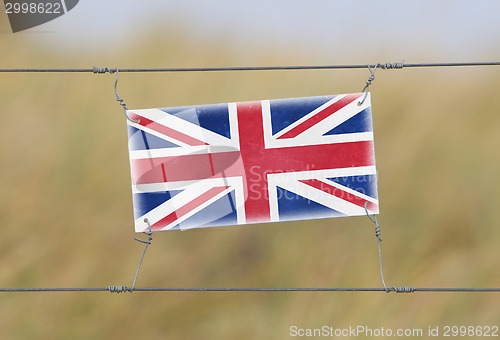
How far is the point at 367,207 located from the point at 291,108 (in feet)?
3.07

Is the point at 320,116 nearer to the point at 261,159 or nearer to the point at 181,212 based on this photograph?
the point at 261,159

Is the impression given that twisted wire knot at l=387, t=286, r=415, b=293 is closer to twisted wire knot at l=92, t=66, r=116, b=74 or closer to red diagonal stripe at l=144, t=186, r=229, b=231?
red diagonal stripe at l=144, t=186, r=229, b=231

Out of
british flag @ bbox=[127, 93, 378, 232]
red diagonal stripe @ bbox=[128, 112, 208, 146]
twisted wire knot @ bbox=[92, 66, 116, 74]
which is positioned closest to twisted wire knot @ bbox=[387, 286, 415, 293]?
british flag @ bbox=[127, 93, 378, 232]

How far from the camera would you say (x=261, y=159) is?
172 inches

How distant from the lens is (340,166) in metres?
4.34

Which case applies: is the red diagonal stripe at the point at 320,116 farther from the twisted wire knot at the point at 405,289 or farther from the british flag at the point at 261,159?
the twisted wire knot at the point at 405,289

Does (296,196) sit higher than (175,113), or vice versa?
(175,113)

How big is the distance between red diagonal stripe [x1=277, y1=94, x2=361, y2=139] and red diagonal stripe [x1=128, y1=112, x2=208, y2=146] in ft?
2.24

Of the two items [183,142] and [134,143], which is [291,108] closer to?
[183,142]

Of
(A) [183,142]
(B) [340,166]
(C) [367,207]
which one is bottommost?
(C) [367,207]

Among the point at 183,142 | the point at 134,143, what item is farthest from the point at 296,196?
the point at 134,143

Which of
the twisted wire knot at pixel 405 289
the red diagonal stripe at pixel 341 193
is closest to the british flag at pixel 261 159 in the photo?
the red diagonal stripe at pixel 341 193

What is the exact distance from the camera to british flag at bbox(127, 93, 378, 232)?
4.32 metres

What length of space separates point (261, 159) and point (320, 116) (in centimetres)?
55
